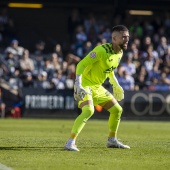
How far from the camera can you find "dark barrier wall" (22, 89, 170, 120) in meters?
25.1

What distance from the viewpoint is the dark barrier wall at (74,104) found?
82.4 ft

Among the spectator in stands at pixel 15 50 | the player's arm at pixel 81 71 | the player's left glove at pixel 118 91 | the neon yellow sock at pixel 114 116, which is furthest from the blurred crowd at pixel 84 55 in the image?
the player's arm at pixel 81 71

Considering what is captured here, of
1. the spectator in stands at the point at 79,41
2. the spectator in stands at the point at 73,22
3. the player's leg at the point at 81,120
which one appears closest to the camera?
the player's leg at the point at 81,120

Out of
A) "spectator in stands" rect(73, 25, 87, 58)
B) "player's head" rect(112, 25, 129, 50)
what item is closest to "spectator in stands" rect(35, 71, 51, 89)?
"spectator in stands" rect(73, 25, 87, 58)

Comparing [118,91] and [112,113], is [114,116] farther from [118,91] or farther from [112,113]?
[118,91]

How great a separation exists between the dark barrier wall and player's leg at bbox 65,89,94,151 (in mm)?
13607


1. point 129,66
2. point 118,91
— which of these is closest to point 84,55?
point 129,66

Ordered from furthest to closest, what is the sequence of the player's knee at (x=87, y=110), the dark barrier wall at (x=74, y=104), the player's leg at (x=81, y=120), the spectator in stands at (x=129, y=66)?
the spectator in stands at (x=129, y=66)
the dark barrier wall at (x=74, y=104)
the player's knee at (x=87, y=110)
the player's leg at (x=81, y=120)

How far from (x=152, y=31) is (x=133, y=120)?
7.53 metres

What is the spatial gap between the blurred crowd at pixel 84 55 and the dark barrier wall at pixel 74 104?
468 mm

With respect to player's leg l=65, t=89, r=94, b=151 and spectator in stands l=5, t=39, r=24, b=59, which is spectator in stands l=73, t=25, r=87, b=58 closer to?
spectator in stands l=5, t=39, r=24, b=59

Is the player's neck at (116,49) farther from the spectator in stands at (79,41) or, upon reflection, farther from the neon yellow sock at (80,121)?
the spectator in stands at (79,41)

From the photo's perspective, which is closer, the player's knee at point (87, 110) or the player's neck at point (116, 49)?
the player's knee at point (87, 110)

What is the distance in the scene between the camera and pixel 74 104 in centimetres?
2533
